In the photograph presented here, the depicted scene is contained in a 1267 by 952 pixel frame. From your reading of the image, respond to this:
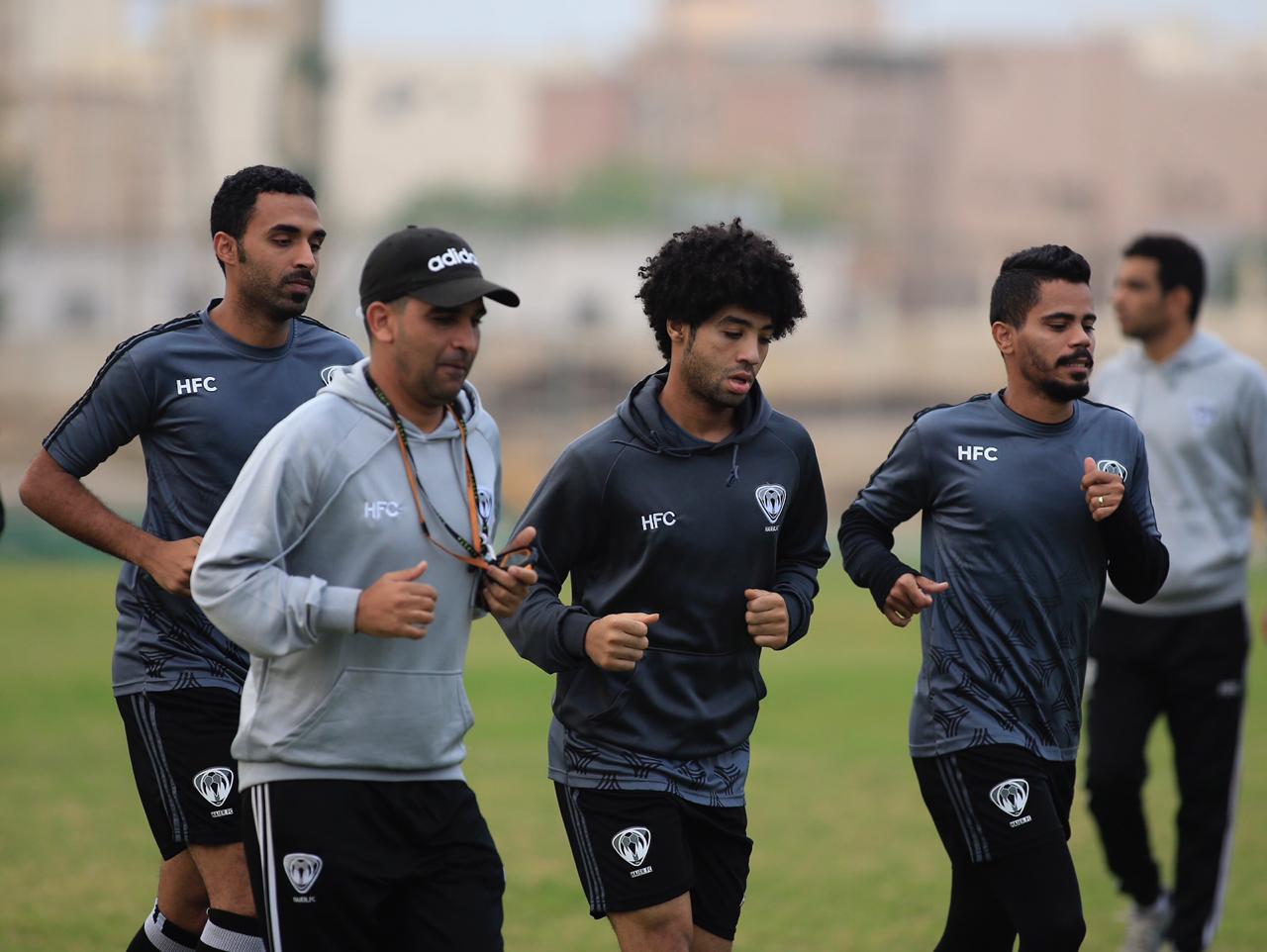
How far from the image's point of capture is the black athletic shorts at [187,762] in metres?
5.85

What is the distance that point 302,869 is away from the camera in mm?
4770

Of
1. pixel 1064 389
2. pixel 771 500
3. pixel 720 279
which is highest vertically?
pixel 720 279

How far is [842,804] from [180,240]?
56007 mm

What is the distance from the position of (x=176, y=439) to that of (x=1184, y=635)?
4.37 metres

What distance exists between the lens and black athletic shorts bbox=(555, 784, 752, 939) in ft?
17.8

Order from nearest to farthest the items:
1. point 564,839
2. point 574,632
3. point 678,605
A: point 574,632 → point 678,605 → point 564,839

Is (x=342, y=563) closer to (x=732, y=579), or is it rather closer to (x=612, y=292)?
(x=732, y=579)

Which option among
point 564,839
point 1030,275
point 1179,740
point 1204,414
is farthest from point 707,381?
point 564,839

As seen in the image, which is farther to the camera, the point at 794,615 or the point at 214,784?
the point at 214,784

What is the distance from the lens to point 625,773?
18.0ft

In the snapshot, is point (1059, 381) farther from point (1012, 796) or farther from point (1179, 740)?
point (1179, 740)

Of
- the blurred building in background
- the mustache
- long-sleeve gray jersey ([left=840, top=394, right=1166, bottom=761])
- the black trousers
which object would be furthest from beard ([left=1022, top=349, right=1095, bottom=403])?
the blurred building in background

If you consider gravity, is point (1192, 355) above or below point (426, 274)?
below

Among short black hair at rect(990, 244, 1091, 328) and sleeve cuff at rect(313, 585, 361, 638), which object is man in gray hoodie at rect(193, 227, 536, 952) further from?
short black hair at rect(990, 244, 1091, 328)
